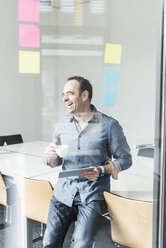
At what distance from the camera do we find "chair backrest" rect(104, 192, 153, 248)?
1231 millimetres

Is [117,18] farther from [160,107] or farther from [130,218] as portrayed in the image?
[130,218]

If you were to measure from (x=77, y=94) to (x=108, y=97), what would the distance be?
130 mm

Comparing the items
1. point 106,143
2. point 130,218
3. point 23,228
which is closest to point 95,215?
point 130,218

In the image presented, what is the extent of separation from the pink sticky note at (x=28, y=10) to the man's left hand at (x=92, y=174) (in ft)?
2.25

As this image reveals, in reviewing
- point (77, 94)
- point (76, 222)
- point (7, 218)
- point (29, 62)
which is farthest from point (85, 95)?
point (7, 218)

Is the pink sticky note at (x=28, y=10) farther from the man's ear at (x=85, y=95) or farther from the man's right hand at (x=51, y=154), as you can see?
the man's right hand at (x=51, y=154)

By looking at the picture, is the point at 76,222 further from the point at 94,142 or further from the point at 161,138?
the point at 161,138

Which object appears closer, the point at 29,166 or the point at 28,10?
the point at 28,10

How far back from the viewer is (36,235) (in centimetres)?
142

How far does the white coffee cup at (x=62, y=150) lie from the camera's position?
126 cm

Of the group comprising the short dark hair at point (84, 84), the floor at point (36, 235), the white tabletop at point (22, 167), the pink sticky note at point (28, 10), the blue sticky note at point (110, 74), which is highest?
the pink sticky note at point (28, 10)

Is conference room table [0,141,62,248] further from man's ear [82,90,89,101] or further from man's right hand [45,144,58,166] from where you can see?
man's ear [82,90,89,101]

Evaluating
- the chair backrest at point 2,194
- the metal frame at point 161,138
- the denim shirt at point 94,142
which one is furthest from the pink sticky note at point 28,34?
the chair backrest at point 2,194

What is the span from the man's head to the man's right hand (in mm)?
176
